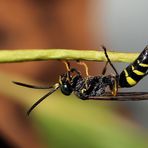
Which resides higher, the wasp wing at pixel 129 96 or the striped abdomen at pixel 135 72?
the striped abdomen at pixel 135 72

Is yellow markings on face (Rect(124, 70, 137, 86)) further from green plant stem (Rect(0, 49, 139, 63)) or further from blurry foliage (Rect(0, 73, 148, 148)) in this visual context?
green plant stem (Rect(0, 49, 139, 63))

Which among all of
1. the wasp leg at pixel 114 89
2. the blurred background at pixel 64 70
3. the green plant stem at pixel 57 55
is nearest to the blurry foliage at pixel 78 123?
the blurred background at pixel 64 70

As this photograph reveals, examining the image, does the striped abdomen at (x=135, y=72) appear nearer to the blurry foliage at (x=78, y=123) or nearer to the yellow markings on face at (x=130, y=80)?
the yellow markings on face at (x=130, y=80)

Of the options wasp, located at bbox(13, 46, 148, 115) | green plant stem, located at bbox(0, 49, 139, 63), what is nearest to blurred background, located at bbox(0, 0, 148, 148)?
wasp, located at bbox(13, 46, 148, 115)

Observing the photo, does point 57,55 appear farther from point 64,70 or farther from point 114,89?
point 64,70

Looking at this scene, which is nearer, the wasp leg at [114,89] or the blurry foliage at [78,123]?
the wasp leg at [114,89]

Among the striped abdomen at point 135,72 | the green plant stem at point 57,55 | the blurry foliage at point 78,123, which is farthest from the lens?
the blurry foliage at point 78,123

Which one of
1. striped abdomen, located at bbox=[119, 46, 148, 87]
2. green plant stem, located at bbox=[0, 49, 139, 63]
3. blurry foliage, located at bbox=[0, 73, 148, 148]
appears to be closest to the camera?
green plant stem, located at bbox=[0, 49, 139, 63]
